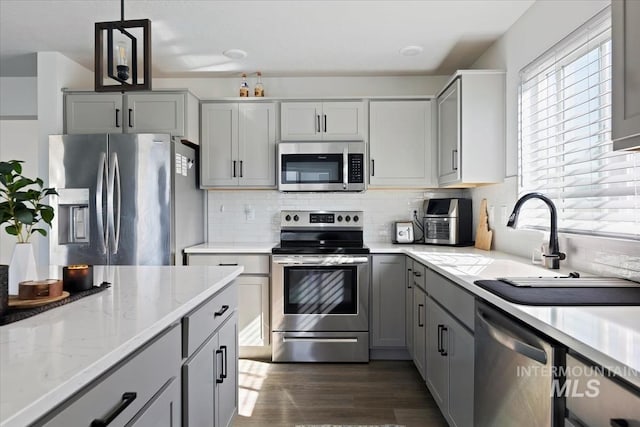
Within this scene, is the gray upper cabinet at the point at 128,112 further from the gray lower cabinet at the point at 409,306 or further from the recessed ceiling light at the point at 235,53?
the gray lower cabinet at the point at 409,306

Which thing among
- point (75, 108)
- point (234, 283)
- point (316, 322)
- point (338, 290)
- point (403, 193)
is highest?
point (75, 108)

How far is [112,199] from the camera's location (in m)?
2.91

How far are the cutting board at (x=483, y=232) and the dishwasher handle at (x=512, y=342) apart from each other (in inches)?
58.6

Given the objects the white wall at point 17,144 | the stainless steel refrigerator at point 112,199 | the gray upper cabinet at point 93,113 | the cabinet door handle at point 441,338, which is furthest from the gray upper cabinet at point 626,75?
the white wall at point 17,144

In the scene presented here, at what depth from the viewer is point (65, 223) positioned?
9.70ft

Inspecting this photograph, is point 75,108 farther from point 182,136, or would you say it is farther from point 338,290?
point 338,290

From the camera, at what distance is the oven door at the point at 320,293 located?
10.3ft

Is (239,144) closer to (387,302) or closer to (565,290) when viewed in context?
(387,302)

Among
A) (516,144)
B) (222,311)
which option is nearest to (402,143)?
(516,144)

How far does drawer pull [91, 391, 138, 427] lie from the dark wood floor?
59.4 inches

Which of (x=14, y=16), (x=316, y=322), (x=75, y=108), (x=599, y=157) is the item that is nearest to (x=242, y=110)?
(x=75, y=108)

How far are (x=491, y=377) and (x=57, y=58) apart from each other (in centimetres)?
383

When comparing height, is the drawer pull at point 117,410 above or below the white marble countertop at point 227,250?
below

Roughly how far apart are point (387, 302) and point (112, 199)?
2304 millimetres
